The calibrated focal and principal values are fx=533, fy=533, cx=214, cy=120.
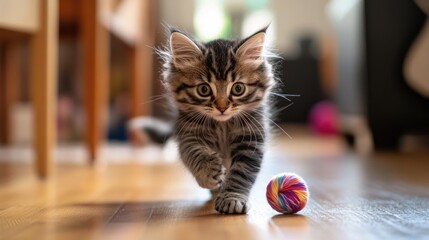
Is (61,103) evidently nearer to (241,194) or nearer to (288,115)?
(288,115)

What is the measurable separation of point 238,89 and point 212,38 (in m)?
1.07

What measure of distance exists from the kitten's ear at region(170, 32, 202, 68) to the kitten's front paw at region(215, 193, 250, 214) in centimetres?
39

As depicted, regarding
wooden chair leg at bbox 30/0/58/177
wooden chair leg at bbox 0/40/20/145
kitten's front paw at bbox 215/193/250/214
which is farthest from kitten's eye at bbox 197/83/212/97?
wooden chair leg at bbox 0/40/20/145

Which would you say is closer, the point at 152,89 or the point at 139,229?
the point at 139,229

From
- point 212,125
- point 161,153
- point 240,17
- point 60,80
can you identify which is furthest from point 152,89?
point 212,125

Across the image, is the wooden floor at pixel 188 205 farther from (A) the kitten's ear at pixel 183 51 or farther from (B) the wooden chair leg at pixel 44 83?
(A) the kitten's ear at pixel 183 51

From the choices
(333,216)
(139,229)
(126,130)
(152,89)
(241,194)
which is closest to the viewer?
(139,229)

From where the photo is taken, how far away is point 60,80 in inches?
187

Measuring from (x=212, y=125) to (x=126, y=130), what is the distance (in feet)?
9.71

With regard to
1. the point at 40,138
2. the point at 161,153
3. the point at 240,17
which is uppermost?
the point at 240,17

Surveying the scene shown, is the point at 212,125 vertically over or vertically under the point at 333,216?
over

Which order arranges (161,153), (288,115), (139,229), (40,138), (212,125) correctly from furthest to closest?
(288,115)
(161,153)
(40,138)
(212,125)
(139,229)

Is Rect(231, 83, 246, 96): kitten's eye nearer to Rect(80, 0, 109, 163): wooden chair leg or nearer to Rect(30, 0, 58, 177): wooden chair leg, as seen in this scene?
Rect(30, 0, 58, 177): wooden chair leg

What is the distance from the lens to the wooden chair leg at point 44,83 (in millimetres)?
1906
